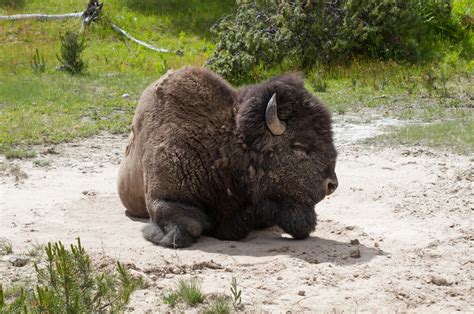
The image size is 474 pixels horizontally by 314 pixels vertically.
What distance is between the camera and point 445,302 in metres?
5.91

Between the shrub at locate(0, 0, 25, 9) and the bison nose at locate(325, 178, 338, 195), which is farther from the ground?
the bison nose at locate(325, 178, 338, 195)

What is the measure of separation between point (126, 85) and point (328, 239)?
35.7ft

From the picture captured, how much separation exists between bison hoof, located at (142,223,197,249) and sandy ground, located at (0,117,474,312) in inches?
3.5

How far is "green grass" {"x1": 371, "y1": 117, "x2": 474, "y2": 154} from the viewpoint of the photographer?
37.6ft

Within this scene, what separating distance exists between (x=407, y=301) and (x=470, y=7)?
20123mm

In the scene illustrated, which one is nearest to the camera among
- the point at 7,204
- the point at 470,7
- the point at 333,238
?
the point at 333,238

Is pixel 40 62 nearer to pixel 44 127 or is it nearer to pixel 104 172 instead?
pixel 44 127

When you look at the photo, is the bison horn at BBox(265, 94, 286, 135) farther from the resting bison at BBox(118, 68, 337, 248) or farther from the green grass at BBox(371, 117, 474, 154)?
the green grass at BBox(371, 117, 474, 154)

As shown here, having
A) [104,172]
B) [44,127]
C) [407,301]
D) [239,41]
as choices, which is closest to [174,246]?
[407,301]

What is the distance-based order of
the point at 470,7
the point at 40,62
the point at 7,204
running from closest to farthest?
the point at 7,204
the point at 40,62
the point at 470,7

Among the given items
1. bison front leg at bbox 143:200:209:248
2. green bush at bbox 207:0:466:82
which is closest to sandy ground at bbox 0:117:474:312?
bison front leg at bbox 143:200:209:248

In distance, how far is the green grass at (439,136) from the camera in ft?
37.6

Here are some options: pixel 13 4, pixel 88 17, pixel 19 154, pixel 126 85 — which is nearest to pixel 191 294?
pixel 19 154

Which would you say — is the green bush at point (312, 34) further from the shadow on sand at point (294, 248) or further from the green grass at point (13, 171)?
the shadow on sand at point (294, 248)
